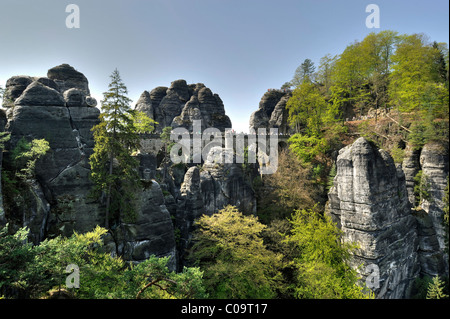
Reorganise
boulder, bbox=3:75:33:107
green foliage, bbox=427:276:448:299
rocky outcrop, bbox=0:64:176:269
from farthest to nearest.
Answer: boulder, bbox=3:75:33:107 < rocky outcrop, bbox=0:64:176:269 < green foliage, bbox=427:276:448:299

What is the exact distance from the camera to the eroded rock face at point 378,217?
13.5m

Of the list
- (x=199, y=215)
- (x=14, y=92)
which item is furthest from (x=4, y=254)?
(x=14, y=92)

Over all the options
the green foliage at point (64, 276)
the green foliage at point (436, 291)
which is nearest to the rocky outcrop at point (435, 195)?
the green foliage at point (436, 291)

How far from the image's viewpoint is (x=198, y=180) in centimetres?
1627

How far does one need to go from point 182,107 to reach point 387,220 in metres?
39.2

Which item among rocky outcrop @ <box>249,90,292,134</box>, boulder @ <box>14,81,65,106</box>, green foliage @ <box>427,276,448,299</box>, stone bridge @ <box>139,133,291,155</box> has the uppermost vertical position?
rocky outcrop @ <box>249,90,292,134</box>

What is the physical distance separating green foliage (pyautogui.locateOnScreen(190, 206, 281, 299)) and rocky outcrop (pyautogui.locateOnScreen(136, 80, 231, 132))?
88.4 feet

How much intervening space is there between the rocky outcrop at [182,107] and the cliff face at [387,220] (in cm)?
2909

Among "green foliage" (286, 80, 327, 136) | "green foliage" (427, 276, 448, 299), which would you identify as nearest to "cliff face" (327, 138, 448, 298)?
"green foliage" (427, 276, 448, 299)

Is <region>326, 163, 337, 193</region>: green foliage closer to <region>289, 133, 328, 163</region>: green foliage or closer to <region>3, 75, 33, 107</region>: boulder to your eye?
<region>289, 133, 328, 163</region>: green foliage

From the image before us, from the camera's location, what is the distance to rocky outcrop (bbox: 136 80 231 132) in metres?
37.3

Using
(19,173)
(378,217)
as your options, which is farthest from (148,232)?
(378,217)

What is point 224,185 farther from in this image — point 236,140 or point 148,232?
point 236,140

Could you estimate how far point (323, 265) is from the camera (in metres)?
12.4
